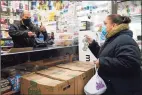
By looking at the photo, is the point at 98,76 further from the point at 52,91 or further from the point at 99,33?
the point at 99,33

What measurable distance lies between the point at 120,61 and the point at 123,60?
0.09 ft

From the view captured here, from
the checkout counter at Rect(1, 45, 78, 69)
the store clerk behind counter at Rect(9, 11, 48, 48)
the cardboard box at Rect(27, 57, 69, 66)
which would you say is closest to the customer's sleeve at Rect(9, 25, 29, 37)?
the store clerk behind counter at Rect(9, 11, 48, 48)

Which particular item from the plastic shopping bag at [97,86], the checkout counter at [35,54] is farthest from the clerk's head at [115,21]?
the checkout counter at [35,54]

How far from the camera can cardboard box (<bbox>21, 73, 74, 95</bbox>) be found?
1.92 metres

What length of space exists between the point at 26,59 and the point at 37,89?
0.88 metres

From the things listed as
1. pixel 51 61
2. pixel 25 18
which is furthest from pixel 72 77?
pixel 25 18

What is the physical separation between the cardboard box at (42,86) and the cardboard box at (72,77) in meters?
0.07

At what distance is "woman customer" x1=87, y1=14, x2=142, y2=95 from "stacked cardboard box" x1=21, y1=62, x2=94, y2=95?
1.56 feet

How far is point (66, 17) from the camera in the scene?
355 cm

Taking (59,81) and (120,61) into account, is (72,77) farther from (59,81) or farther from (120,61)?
(120,61)

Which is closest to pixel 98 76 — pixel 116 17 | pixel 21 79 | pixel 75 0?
pixel 116 17

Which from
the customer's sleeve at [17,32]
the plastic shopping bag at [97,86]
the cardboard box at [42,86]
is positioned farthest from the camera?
the customer's sleeve at [17,32]

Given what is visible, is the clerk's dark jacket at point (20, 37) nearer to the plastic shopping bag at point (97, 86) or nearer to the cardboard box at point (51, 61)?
the cardboard box at point (51, 61)

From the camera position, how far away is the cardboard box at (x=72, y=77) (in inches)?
85.7
